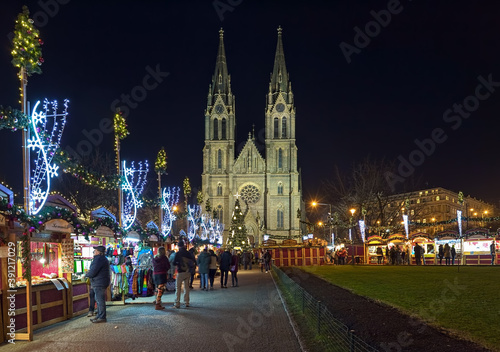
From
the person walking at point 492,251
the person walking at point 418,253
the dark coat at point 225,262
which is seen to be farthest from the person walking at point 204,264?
the person walking at point 492,251

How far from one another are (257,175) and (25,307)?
71560 millimetres

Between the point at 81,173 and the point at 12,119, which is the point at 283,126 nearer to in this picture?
the point at 81,173

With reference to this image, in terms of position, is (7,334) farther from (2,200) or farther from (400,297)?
(400,297)

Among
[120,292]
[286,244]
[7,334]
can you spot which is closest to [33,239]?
[7,334]

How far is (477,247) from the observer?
129 feet

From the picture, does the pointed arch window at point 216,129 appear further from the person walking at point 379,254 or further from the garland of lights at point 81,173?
the garland of lights at point 81,173

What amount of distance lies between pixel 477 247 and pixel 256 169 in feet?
152

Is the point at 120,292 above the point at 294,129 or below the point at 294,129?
below

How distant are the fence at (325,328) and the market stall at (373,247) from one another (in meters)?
31.5

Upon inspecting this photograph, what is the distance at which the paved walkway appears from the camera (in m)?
8.69

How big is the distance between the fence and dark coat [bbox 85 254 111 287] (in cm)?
452

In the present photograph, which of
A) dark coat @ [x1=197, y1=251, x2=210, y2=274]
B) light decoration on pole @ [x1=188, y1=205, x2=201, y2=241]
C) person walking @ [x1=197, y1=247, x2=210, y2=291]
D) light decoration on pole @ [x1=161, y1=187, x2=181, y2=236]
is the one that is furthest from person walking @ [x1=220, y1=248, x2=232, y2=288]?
light decoration on pole @ [x1=188, y1=205, x2=201, y2=241]

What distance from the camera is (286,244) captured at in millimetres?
45719

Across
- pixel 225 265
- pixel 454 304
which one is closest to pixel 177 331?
pixel 454 304
